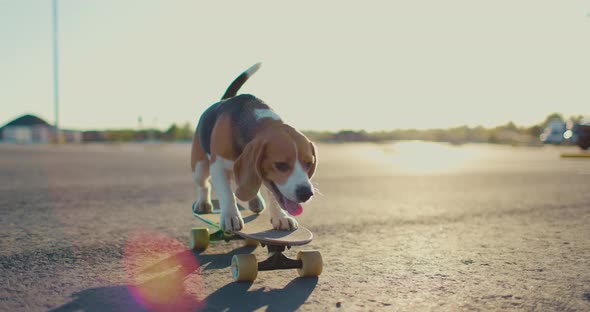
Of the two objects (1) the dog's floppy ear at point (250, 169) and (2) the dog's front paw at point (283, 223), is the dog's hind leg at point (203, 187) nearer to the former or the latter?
(2) the dog's front paw at point (283, 223)

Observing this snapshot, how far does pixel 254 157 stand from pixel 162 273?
1.06 meters

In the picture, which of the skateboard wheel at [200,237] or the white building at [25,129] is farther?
the white building at [25,129]

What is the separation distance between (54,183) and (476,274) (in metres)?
8.71

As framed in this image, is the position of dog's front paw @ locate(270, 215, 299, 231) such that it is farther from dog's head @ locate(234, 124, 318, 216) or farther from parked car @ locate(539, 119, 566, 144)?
parked car @ locate(539, 119, 566, 144)

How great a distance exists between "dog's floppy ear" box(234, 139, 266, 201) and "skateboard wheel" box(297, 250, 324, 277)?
0.54 m

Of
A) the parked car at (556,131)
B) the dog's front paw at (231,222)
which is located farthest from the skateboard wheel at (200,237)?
the parked car at (556,131)

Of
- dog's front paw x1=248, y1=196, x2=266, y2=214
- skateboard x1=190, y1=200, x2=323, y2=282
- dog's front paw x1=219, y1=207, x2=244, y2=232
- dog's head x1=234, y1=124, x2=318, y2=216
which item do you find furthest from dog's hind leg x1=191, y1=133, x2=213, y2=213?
dog's head x1=234, y1=124, x2=318, y2=216

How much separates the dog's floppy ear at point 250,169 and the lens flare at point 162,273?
0.65 m

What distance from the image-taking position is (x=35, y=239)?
4246 millimetres

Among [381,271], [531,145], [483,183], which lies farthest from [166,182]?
[531,145]

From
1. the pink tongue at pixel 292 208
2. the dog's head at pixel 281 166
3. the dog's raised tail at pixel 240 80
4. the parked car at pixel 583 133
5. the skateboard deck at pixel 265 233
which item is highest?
the dog's raised tail at pixel 240 80

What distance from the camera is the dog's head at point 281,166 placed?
284cm

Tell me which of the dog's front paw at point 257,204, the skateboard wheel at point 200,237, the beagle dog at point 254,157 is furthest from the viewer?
the dog's front paw at point 257,204

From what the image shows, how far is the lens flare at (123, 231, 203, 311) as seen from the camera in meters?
2.66
